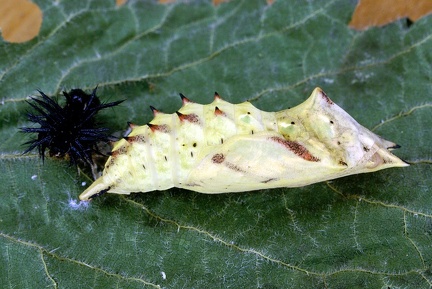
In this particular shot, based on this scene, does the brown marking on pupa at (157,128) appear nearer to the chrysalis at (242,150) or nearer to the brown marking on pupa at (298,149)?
the chrysalis at (242,150)

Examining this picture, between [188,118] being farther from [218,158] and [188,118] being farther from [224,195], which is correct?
[224,195]

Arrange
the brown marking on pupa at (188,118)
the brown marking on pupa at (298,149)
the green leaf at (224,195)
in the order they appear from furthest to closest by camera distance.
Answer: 1. the green leaf at (224,195)
2. the brown marking on pupa at (188,118)
3. the brown marking on pupa at (298,149)

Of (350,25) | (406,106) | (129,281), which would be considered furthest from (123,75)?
(406,106)

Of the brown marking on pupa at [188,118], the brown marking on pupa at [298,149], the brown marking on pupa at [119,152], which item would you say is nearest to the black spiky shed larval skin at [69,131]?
the brown marking on pupa at [119,152]

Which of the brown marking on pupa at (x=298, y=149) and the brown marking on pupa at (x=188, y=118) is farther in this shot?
the brown marking on pupa at (x=188, y=118)

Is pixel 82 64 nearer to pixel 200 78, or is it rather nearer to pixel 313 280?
pixel 200 78

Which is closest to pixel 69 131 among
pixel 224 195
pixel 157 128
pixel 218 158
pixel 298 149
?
pixel 157 128

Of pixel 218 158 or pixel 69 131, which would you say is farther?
pixel 69 131
